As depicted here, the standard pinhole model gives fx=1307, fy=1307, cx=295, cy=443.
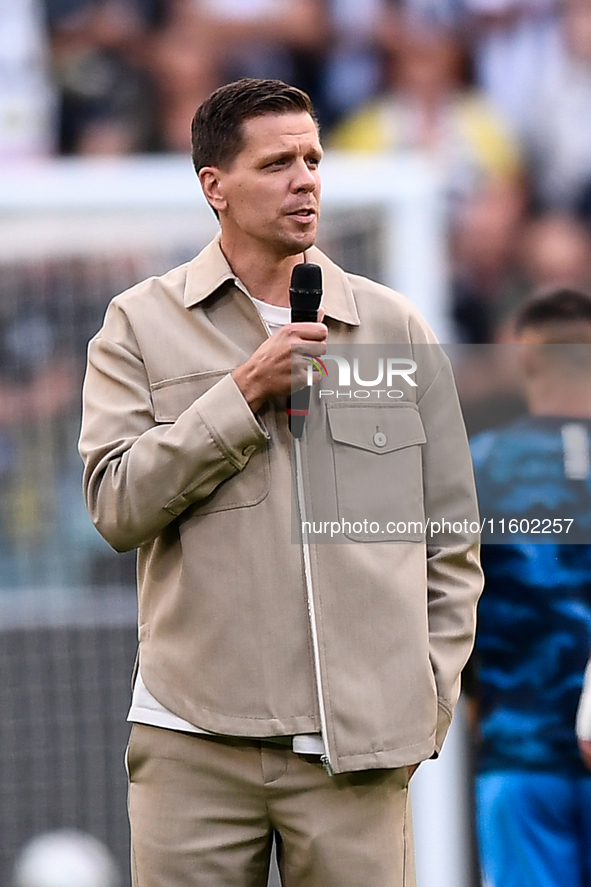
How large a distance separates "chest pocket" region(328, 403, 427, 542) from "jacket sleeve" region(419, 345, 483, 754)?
0.12 feet

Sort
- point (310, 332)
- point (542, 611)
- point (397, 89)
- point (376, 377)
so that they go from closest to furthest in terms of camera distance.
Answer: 1. point (310, 332)
2. point (376, 377)
3. point (542, 611)
4. point (397, 89)

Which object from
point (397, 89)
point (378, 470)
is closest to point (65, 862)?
point (378, 470)

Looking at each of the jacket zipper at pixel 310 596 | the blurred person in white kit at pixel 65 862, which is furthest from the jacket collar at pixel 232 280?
the blurred person in white kit at pixel 65 862

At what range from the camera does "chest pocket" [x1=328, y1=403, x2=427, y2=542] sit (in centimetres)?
191

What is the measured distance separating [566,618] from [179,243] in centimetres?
170

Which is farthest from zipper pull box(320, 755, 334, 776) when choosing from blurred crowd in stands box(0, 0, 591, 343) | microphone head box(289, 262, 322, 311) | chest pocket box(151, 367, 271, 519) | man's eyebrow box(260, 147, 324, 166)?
blurred crowd in stands box(0, 0, 591, 343)

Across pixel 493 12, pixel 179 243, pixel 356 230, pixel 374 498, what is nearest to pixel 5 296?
pixel 179 243

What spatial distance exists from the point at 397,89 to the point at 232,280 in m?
3.50

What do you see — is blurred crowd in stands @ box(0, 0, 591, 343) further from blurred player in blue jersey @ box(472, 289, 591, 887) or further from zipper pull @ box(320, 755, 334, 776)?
zipper pull @ box(320, 755, 334, 776)

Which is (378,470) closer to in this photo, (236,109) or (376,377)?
(376,377)

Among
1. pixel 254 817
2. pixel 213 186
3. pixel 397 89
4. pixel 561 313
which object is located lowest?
pixel 254 817

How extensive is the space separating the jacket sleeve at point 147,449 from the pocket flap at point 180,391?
0.7 inches

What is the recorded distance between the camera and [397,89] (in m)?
5.25

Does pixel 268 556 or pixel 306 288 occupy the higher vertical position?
pixel 306 288
